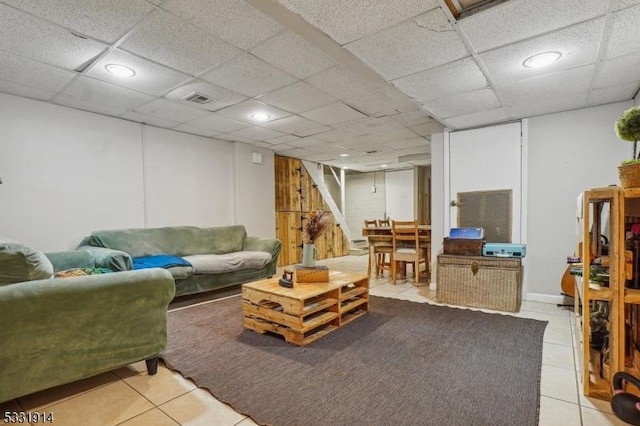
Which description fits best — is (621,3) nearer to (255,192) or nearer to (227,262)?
(227,262)

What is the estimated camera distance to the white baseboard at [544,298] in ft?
11.5

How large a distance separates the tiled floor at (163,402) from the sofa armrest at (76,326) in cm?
17

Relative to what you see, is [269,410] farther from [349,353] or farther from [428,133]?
[428,133]

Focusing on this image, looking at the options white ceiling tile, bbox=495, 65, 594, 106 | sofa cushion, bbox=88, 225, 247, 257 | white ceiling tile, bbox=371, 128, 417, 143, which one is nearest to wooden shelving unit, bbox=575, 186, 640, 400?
white ceiling tile, bbox=495, 65, 594, 106

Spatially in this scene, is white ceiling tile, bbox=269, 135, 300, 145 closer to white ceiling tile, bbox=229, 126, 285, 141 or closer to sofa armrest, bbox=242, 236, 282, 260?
white ceiling tile, bbox=229, 126, 285, 141

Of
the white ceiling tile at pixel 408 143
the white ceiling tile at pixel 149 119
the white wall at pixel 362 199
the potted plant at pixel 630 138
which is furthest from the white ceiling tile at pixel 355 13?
the white wall at pixel 362 199

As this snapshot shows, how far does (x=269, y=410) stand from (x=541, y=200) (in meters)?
3.73

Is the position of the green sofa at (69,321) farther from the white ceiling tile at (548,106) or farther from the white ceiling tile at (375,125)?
the white ceiling tile at (548,106)

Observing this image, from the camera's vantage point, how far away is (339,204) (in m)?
8.91

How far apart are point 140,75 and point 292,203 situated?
4344mm

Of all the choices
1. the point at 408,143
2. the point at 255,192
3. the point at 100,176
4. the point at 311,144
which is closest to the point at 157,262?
the point at 100,176

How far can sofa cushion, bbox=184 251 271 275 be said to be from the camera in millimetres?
3781

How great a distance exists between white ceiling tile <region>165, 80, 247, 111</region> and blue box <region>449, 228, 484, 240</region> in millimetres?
2873

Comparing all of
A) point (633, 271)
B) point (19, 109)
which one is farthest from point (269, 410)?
point (19, 109)
